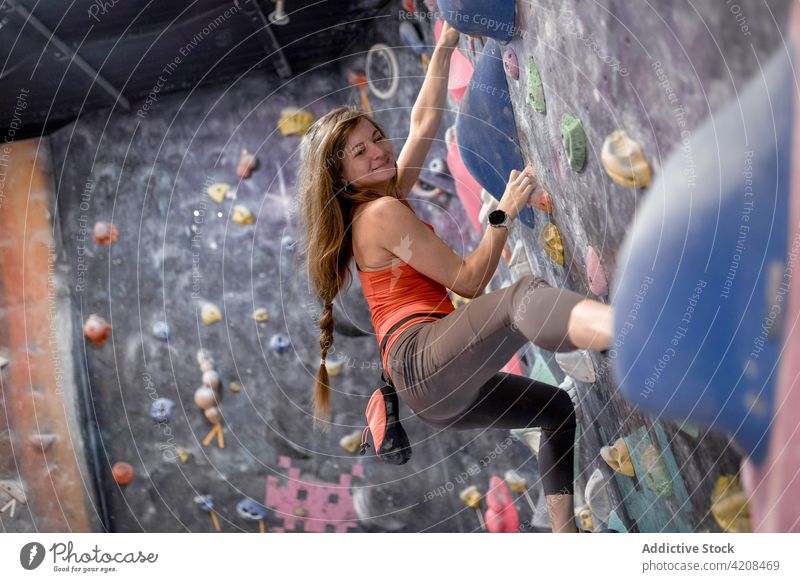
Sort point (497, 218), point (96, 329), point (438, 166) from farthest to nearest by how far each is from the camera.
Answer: point (96, 329) < point (438, 166) < point (497, 218)

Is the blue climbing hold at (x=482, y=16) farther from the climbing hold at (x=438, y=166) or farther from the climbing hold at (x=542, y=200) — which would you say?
the climbing hold at (x=438, y=166)

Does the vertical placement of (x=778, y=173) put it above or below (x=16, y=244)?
below

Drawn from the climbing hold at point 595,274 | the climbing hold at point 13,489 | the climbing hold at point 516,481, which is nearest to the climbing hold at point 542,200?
the climbing hold at point 595,274

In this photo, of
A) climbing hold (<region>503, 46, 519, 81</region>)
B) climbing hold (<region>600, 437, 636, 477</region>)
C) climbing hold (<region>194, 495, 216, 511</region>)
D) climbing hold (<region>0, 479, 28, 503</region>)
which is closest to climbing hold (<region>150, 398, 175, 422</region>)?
climbing hold (<region>194, 495, 216, 511</region>)

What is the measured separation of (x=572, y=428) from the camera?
157 centimetres

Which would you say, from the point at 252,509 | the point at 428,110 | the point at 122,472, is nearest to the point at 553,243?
the point at 428,110

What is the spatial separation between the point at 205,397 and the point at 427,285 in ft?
2.99

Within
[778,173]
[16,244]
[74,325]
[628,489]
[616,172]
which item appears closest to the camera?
[778,173]

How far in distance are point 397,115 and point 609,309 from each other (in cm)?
88

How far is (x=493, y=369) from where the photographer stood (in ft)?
4.45

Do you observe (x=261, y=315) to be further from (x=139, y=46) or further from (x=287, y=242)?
(x=139, y=46)
